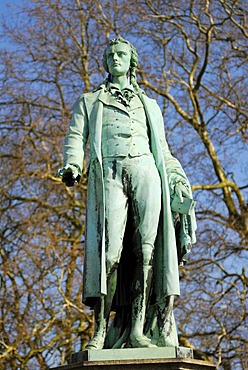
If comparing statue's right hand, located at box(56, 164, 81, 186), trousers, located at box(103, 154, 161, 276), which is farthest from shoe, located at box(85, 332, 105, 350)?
statue's right hand, located at box(56, 164, 81, 186)

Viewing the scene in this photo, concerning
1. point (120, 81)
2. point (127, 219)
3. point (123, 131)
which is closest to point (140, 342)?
point (127, 219)

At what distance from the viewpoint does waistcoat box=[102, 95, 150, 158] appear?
675 centimetres

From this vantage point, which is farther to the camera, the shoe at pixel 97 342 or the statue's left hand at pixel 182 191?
the statue's left hand at pixel 182 191

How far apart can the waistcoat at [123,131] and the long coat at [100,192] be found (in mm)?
53

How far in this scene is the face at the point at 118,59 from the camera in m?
7.09

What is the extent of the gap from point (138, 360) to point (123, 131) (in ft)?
5.85

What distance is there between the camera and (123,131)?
22.3ft

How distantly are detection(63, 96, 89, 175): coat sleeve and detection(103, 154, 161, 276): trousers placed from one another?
220 mm

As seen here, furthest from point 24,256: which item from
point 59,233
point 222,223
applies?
point 222,223

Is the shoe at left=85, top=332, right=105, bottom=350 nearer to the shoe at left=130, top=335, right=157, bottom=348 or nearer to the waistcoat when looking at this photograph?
the shoe at left=130, top=335, right=157, bottom=348

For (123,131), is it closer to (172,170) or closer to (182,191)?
(172,170)

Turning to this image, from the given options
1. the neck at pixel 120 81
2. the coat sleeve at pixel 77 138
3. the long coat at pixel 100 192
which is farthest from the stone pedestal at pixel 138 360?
the neck at pixel 120 81

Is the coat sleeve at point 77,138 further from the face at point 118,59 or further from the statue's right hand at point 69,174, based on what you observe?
the face at point 118,59

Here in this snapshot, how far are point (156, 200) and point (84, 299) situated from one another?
90 cm
